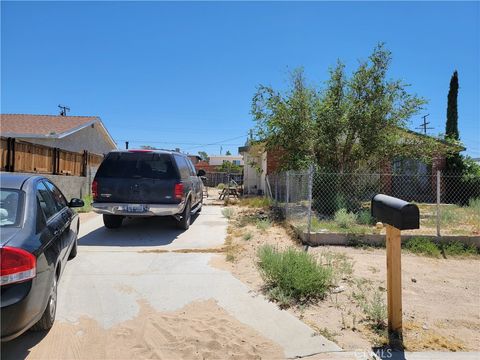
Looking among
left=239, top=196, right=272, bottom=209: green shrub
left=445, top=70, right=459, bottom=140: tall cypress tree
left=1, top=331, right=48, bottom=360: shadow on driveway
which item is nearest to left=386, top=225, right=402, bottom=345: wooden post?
left=1, top=331, right=48, bottom=360: shadow on driveway

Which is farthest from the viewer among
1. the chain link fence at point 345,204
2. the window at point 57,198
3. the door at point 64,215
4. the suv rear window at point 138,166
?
the chain link fence at point 345,204

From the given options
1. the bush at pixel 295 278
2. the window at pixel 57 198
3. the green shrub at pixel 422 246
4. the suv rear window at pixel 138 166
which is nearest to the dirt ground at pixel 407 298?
the bush at pixel 295 278

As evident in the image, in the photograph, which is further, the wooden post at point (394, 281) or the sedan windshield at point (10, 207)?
the wooden post at point (394, 281)

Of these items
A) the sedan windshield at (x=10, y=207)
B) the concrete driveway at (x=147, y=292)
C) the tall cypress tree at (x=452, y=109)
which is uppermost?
the tall cypress tree at (x=452, y=109)

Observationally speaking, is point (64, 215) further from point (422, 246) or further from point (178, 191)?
point (422, 246)

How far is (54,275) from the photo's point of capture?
3.69 metres

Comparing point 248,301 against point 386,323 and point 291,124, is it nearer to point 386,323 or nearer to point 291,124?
point 386,323

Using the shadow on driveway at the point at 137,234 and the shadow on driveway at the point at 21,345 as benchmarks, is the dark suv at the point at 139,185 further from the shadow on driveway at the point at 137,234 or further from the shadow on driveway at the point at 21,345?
the shadow on driveway at the point at 21,345

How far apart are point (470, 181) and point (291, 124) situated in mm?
11690

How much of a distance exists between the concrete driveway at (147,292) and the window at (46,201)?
1.07m

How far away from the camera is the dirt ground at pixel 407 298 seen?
3719 millimetres

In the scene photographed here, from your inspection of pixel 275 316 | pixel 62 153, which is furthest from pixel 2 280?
pixel 62 153

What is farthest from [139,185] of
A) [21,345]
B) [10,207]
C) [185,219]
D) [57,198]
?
[21,345]

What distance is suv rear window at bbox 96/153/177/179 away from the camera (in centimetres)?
837
